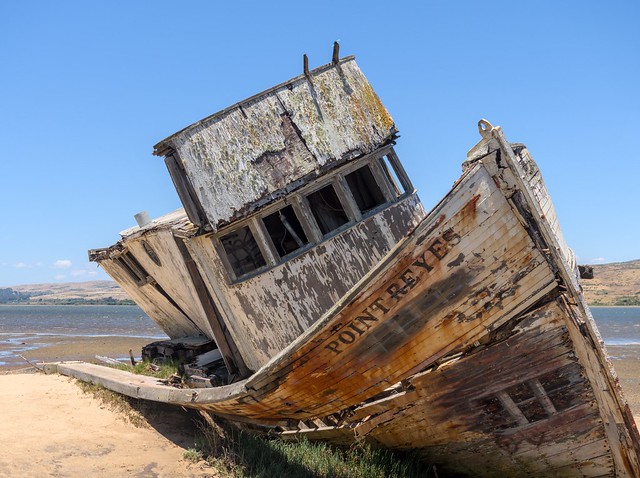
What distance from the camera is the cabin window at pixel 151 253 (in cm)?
871

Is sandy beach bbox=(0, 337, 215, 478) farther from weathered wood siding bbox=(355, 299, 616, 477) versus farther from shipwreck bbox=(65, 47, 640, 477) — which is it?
weathered wood siding bbox=(355, 299, 616, 477)

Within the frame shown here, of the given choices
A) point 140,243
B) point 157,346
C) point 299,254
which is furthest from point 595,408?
point 157,346

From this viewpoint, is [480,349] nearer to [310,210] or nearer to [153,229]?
[310,210]

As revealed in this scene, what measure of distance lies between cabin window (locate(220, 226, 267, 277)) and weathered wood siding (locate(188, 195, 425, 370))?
1.11 metres

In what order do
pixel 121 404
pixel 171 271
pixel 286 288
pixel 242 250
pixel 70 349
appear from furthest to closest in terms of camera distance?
1. pixel 70 349
2. pixel 171 271
3. pixel 121 404
4. pixel 242 250
5. pixel 286 288

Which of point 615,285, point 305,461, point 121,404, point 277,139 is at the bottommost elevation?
point 615,285

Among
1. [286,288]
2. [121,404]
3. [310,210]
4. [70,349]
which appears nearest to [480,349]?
[286,288]

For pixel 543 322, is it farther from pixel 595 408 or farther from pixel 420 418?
pixel 420 418

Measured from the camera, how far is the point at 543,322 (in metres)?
4.64

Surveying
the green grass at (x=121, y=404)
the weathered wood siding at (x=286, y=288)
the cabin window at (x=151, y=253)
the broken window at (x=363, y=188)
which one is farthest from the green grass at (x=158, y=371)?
the broken window at (x=363, y=188)

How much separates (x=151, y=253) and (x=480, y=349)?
18.0ft

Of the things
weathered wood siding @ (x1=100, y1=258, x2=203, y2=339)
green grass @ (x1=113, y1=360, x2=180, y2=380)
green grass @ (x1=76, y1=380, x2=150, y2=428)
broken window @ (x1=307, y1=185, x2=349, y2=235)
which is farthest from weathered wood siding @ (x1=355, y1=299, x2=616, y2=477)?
weathered wood siding @ (x1=100, y1=258, x2=203, y2=339)

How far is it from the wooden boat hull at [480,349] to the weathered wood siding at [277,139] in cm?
190

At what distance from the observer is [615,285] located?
71.8m
